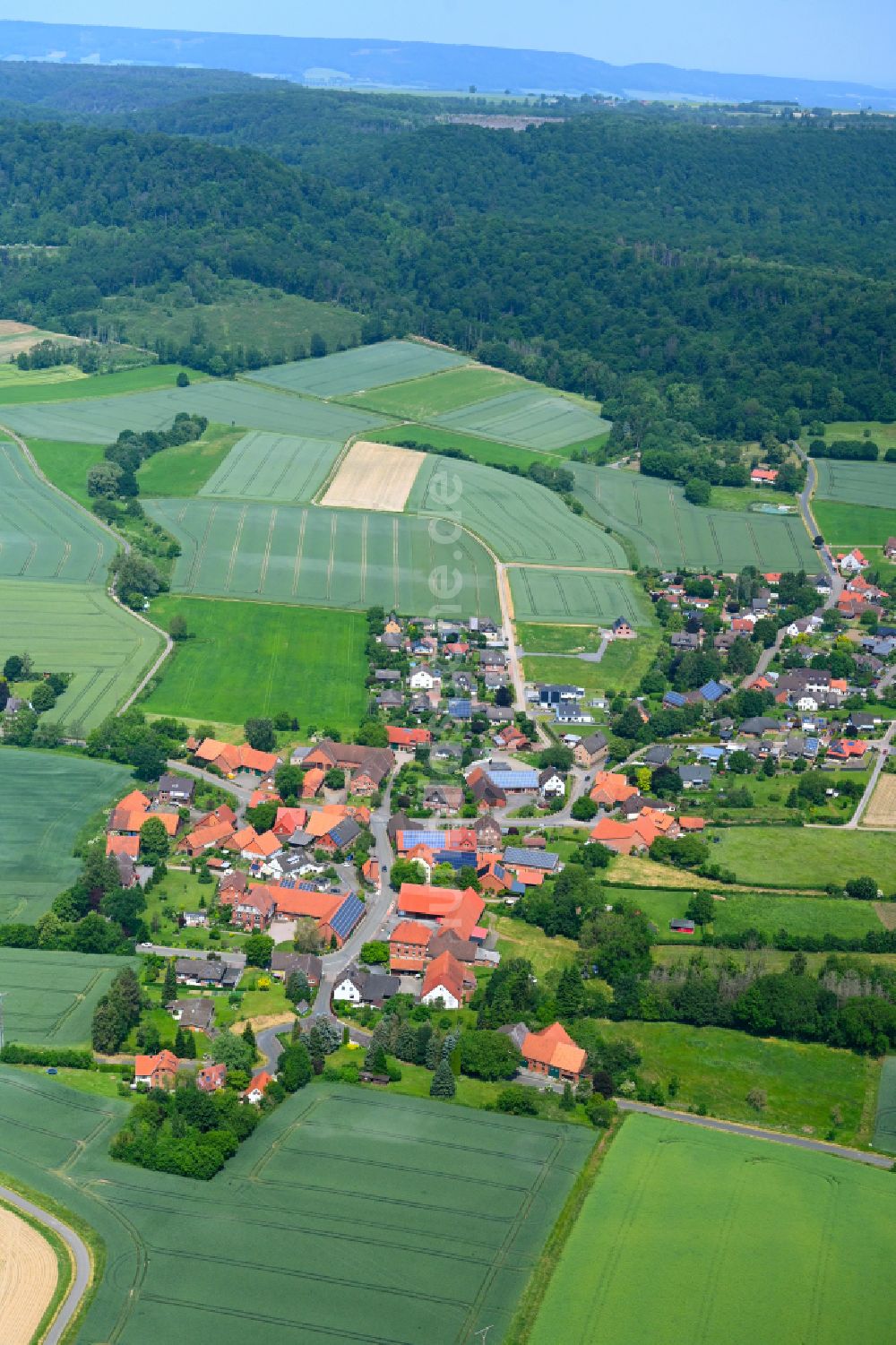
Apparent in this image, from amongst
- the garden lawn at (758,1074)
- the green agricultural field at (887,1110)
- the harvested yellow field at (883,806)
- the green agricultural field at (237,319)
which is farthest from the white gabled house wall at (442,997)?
the green agricultural field at (237,319)

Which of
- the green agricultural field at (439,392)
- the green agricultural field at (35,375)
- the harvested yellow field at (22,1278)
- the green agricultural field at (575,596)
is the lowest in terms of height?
the green agricultural field at (575,596)

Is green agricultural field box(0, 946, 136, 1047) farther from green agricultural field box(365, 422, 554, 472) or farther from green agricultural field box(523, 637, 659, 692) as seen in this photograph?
green agricultural field box(365, 422, 554, 472)

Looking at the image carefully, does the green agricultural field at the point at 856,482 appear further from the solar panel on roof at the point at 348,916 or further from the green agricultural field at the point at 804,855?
the solar panel on roof at the point at 348,916

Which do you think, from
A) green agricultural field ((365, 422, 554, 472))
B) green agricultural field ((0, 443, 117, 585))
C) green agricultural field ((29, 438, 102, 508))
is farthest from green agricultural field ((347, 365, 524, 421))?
green agricultural field ((0, 443, 117, 585))

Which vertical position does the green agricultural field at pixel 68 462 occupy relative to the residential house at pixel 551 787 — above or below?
above

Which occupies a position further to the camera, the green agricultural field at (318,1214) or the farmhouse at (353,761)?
the farmhouse at (353,761)

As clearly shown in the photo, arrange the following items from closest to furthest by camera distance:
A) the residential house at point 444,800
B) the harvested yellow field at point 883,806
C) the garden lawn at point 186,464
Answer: the residential house at point 444,800
the harvested yellow field at point 883,806
the garden lawn at point 186,464

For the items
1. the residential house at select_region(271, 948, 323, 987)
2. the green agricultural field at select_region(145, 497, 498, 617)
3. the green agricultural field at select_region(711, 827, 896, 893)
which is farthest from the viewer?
the green agricultural field at select_region(145, 497, 498, 617)
